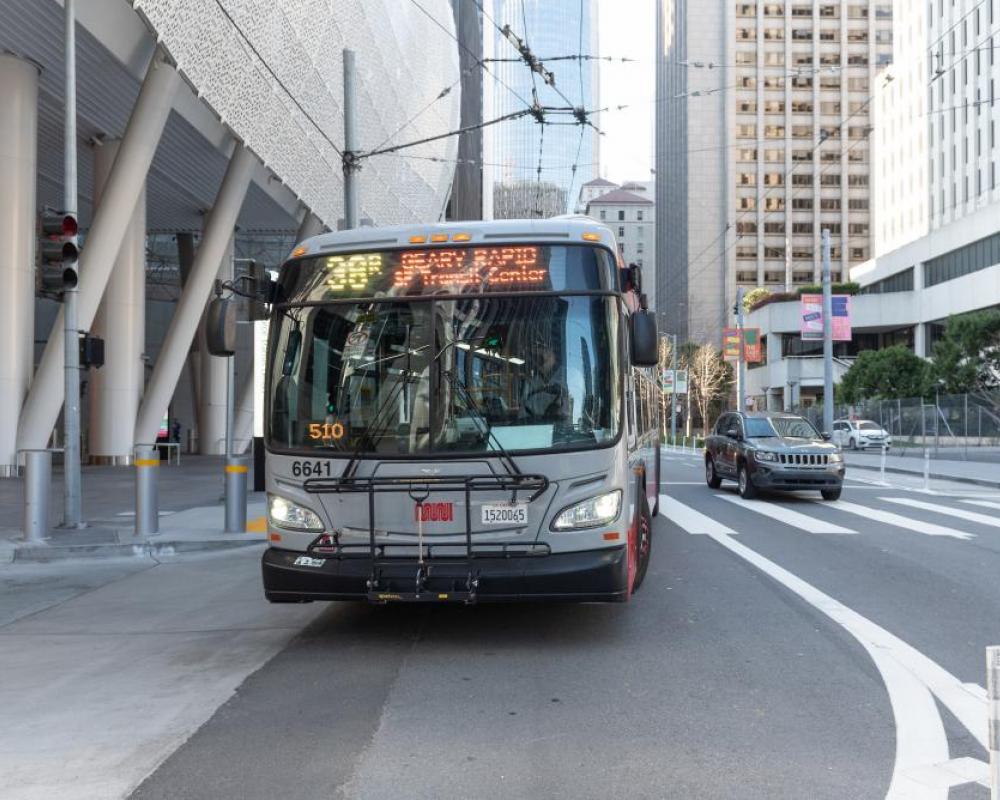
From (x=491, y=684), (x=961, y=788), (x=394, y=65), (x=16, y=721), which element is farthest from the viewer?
(x=394, y=65)

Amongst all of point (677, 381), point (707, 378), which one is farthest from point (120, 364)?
point (707, 378)

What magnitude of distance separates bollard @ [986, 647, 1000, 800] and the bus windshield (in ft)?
11.0

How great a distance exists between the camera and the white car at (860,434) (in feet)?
147

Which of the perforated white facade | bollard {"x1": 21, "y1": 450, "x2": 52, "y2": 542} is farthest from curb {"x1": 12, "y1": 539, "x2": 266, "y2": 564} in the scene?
the perforated white facade

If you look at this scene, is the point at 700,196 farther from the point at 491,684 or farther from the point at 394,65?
the point at 491,684

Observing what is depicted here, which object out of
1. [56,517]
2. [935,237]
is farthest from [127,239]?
[935,237]

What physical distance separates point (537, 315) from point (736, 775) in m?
3.30

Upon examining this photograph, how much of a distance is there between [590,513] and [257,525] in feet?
28.2

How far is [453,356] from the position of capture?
6.39 meters

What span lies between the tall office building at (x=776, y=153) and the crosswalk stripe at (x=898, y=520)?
89840 mm

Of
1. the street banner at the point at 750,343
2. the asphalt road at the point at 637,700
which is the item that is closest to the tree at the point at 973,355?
the street banner at the point at 750,343

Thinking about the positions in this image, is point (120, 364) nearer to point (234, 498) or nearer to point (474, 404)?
point (234, 498)

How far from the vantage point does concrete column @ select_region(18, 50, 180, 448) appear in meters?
21.9

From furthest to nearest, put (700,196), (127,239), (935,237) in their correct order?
(700,196), (935,237), (127,239)
